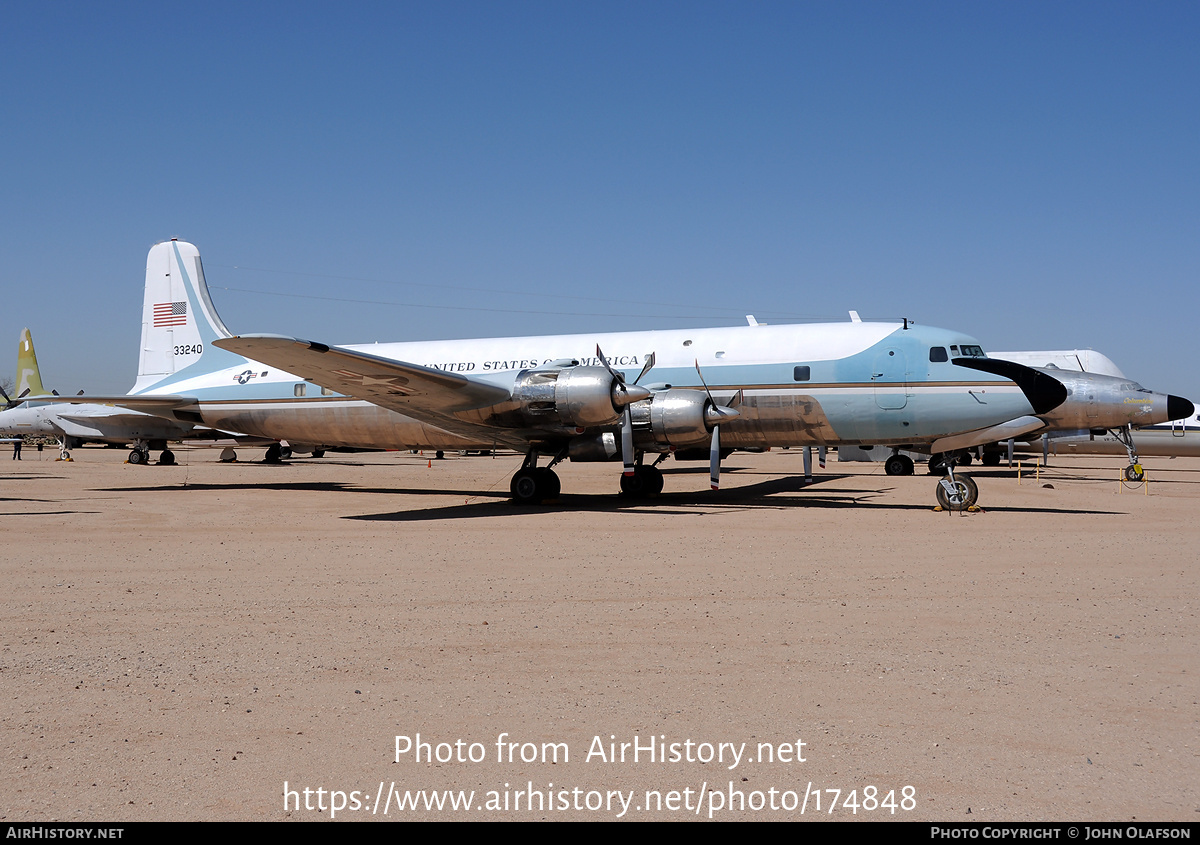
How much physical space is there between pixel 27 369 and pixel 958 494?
187 feet

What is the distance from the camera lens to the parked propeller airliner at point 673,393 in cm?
1577

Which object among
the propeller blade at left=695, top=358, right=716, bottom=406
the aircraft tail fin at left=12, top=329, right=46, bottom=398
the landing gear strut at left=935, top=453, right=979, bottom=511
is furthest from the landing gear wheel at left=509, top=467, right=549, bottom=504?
the aircraft tail fin at left=12, top=329, right=46, bottom=398

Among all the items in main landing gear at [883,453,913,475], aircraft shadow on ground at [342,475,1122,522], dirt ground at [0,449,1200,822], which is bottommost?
dirt ground at [0,449,1200,822]

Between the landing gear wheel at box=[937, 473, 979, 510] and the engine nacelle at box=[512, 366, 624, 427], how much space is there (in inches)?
240

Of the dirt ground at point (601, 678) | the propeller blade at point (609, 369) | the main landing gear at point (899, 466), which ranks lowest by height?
the dirt ground at point (601, 678)

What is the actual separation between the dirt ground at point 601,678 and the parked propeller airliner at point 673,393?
4.69 meters

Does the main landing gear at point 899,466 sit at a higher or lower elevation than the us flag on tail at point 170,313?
lower

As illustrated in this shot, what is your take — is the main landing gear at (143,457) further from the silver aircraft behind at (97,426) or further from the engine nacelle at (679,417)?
the engine nacelle at (679,417)

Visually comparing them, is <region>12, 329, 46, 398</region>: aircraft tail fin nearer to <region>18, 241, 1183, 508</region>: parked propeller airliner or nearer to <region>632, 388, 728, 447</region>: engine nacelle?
<region>18, 241, 1183, 508</region>: parked propeller airliner

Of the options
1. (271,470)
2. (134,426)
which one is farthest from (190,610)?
(134,426)

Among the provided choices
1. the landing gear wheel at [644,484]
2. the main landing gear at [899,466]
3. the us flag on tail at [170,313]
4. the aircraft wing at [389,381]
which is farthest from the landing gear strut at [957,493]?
the us flag on tail at [170,313]

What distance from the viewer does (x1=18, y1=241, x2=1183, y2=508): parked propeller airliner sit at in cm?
1577

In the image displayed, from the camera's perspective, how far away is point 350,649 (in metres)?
5.91

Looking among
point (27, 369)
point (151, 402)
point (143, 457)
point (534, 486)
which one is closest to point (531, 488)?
point (534, 486)
